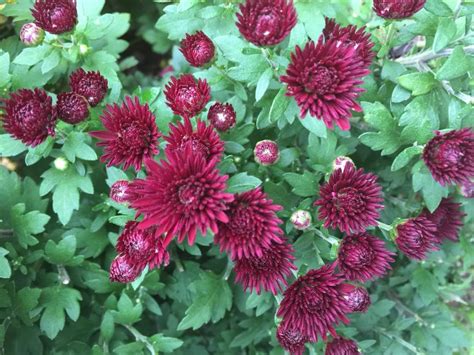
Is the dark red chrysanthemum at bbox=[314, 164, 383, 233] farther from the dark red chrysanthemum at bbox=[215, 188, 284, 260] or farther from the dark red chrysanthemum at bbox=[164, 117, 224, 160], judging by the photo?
the dark red chrysanthemum at bbox=[164, 117, 224, 160]

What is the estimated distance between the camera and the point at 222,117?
1820 mm

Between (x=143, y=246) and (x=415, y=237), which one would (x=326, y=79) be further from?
(x=143, y=246)

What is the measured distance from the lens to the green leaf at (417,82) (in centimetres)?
196

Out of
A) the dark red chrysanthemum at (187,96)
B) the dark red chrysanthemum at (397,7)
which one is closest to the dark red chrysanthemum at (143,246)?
the dark red chrysanthemum at (187,96)

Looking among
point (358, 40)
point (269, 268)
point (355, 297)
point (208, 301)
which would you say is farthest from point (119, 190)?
point (358, 40)

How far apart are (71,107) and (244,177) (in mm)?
700

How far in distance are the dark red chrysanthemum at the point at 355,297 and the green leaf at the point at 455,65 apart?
86cm

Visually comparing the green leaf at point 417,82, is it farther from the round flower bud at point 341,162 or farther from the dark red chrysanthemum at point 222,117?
the dark red chrysanthemum at point 222,117

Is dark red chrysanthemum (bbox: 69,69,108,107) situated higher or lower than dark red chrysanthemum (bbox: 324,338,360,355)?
higher

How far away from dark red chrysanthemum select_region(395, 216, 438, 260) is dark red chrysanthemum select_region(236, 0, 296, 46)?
0.80 metres

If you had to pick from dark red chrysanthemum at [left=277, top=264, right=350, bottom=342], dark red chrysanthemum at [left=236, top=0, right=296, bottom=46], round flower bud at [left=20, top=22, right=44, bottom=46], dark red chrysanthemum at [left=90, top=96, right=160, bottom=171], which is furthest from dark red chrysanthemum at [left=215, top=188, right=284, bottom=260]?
round flower bud at [left=20, top=22, right=44, bottom=46]

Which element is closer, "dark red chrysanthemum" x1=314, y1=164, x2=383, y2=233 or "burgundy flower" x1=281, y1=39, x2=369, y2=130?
"burgundy flower" x1=281, y1=39, x2=369, y2=130

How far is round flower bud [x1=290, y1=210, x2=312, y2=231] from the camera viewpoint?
6.07 ft

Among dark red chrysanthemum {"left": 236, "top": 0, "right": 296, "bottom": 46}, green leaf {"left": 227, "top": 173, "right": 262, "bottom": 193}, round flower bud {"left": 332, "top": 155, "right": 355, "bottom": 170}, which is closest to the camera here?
dark red chrysanthemum {"left": 236, "top": 0, "right": 296, "bottom": 46}
